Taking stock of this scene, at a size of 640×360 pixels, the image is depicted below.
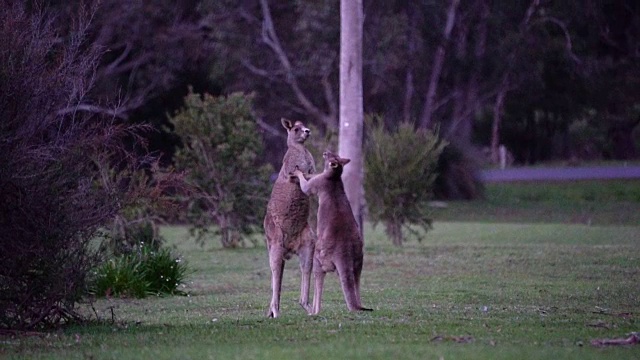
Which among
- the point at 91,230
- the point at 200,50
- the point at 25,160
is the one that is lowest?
the point at 91,230

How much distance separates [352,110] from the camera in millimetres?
22906

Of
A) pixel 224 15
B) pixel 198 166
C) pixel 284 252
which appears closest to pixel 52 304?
pixel 284 252

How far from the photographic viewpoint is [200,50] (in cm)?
4559

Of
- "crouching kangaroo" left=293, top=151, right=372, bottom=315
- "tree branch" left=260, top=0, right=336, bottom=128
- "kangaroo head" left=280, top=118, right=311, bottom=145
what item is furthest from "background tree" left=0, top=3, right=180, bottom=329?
"tree branch" left=260, top=0, right=336, bottom=128

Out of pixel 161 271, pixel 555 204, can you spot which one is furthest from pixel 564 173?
pixel 161 271

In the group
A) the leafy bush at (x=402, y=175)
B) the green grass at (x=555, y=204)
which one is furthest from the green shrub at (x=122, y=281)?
the green grass at (x=555, y=204)

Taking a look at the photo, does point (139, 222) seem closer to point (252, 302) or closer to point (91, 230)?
point (252, 302)

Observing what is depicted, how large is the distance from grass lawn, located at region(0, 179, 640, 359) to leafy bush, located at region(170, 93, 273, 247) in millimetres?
877

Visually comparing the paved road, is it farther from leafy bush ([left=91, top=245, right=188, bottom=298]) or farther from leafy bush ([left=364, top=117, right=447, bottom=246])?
leafy bush ([left=91, top=245, right=188, bottom=298])

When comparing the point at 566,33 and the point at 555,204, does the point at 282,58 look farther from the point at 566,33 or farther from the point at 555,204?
the point at 566,33

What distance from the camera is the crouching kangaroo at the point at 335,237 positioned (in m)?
12.4

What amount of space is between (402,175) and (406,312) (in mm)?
12395

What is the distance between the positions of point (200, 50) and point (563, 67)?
1565cm

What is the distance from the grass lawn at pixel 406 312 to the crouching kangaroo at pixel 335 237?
0.37 m
